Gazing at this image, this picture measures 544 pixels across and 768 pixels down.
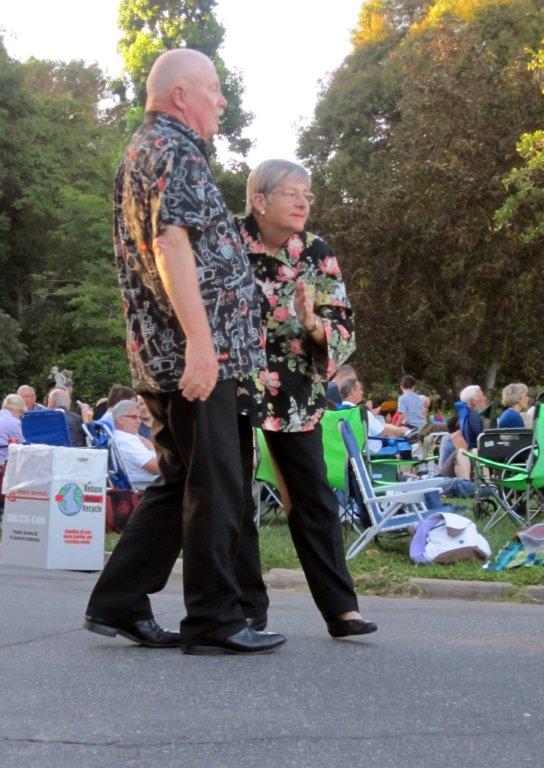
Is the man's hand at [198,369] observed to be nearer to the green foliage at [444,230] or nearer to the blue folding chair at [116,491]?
the blue folding chair at [116,491]

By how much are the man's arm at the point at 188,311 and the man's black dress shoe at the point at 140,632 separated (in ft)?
2.87

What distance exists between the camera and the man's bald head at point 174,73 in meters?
4.86

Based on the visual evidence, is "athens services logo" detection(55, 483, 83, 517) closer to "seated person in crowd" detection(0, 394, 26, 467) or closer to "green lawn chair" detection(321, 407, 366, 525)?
"green lawn chair" detection(321, 407, 366, 525)

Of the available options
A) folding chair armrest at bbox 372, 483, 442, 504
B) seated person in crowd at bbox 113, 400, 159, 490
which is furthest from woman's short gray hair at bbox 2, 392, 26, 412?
folding chair armrest at bbox 372, 483, 442, 504

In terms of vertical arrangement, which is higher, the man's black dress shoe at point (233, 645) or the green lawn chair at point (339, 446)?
the green lawn chair at point (339, 446)

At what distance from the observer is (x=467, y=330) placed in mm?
30312

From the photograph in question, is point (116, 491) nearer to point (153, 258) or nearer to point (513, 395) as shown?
point (513, 395)

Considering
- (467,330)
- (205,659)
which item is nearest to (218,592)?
(205,659)

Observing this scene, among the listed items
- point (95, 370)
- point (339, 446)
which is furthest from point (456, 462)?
point (95, 370)

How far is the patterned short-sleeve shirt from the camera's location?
467 cm

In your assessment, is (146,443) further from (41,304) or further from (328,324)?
(41,304)

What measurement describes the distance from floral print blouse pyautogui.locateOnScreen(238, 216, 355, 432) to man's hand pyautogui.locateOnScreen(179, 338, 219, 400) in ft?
2.09

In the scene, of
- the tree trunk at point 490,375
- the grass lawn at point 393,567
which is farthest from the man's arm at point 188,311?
the tree trunk at point 490,375

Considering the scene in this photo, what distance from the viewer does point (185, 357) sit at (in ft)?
15.2
